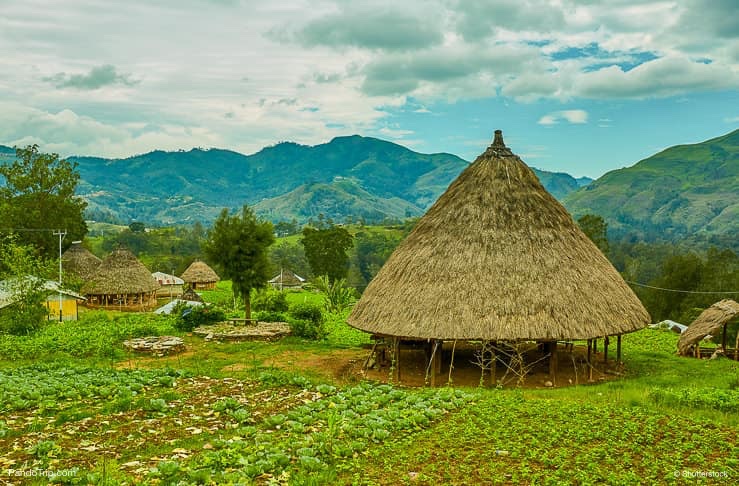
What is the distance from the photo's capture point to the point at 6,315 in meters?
27.5

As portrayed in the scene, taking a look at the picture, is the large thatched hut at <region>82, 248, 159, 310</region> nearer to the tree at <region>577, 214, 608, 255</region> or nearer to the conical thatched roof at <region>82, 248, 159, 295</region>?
the conical thatched roof at <region>82, 248, 159, 295</region>

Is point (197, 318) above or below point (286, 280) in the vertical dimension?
above

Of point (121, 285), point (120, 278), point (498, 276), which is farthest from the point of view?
point (120, 278)

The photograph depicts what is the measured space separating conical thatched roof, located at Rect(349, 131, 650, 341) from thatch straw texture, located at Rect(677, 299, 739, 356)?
6634 millimetres

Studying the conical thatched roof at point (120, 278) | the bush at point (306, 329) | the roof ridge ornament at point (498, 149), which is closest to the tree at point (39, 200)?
the conical thatched roof at point (120, 278)

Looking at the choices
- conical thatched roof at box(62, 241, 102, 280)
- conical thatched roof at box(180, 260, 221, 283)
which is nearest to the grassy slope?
conical thatched roof at box(62, 241, 102, 280)

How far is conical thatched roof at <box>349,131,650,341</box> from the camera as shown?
55.7 feet

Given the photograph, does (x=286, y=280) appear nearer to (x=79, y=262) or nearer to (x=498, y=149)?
(x=79, y=262)

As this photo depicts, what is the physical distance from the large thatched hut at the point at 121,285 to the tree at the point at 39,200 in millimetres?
7646

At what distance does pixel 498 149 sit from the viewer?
2122 centimetres

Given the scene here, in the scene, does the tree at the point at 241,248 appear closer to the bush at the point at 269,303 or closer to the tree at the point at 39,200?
the bush at the point at 269,303

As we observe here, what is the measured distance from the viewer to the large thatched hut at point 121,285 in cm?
4584

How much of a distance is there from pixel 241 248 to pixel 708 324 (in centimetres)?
2107

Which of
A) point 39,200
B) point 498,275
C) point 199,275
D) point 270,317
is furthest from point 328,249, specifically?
point 498,275
